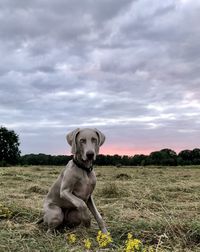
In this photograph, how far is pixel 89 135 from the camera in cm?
580

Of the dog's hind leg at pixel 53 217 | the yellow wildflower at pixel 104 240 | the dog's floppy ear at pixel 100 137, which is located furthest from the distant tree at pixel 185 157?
the yellow wildflower at pixel 104 240

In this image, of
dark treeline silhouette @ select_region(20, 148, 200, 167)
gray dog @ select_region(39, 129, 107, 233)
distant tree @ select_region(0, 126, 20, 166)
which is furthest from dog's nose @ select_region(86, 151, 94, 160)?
distant tree @ select_region(0, 126, 20, 166)

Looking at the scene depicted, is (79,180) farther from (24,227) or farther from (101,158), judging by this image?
(101,158)

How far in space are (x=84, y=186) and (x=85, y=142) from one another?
0.64 metres

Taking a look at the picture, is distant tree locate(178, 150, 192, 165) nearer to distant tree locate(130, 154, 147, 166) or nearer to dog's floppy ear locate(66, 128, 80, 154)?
distant tree locate(130, 154, 147, 166)

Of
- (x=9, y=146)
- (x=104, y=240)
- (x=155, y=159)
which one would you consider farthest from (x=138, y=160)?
(x=104, y=240)

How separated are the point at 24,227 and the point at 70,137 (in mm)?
1635

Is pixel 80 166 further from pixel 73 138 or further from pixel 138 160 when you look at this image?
pixel 138 160

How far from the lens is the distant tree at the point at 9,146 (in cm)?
4944

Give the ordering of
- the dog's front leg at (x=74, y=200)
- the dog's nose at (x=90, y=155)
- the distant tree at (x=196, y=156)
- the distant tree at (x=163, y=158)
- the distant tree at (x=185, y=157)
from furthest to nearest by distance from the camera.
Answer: the distant tree at (x=196, y=156) → the distant tree at (x=185, y=157) → the distant tree at (x=163, y=158) → the dog's front leg at (x=74, y=200) → the dog's nose at (x=90, y=155)

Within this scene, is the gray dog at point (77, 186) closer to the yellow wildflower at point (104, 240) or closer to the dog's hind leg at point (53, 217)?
the dog's hind leg at point (53, 217)

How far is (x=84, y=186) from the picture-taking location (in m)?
5.98

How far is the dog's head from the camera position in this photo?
5.72 metres

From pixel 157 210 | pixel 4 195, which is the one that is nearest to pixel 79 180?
pixel 157 210
